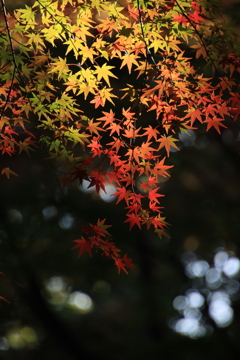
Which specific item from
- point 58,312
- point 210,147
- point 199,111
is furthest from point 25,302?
point 199,111

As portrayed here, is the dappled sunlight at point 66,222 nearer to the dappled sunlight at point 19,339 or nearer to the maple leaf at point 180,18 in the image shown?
the dappled sunlight at point 19,339

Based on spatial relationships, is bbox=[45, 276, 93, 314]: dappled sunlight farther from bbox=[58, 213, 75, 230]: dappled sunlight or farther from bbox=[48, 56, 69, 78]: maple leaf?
bbox=[48, 56, 69, 78]: maple leaf

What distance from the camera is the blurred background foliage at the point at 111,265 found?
5.79 m

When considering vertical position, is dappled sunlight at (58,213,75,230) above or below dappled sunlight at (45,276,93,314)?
above

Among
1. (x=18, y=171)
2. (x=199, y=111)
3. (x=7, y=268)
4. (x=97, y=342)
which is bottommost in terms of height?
(x=97, y=342)

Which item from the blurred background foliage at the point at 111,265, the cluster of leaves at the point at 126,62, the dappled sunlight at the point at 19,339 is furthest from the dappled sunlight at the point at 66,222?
the cluster of leaves at the point at 126,62

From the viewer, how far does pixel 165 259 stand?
6262 millimetres

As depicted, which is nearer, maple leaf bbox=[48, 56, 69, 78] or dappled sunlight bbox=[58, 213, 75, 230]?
maple leaf bbox=[48, 56, 69, 78]

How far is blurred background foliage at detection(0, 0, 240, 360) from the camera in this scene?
5.79 m

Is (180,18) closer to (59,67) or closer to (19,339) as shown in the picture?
(59,67)

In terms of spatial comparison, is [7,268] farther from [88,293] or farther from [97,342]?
[97,342]

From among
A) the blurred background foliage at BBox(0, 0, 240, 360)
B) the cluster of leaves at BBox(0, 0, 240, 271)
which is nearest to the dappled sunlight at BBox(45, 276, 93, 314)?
the blurred background foliage at BBox(0, 0, 240, 360)

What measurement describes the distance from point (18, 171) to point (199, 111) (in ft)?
13.1

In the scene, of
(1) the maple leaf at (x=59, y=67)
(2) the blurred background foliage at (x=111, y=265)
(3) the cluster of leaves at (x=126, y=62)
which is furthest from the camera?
(2) the blurred background foliage at (x=111, y=265)
